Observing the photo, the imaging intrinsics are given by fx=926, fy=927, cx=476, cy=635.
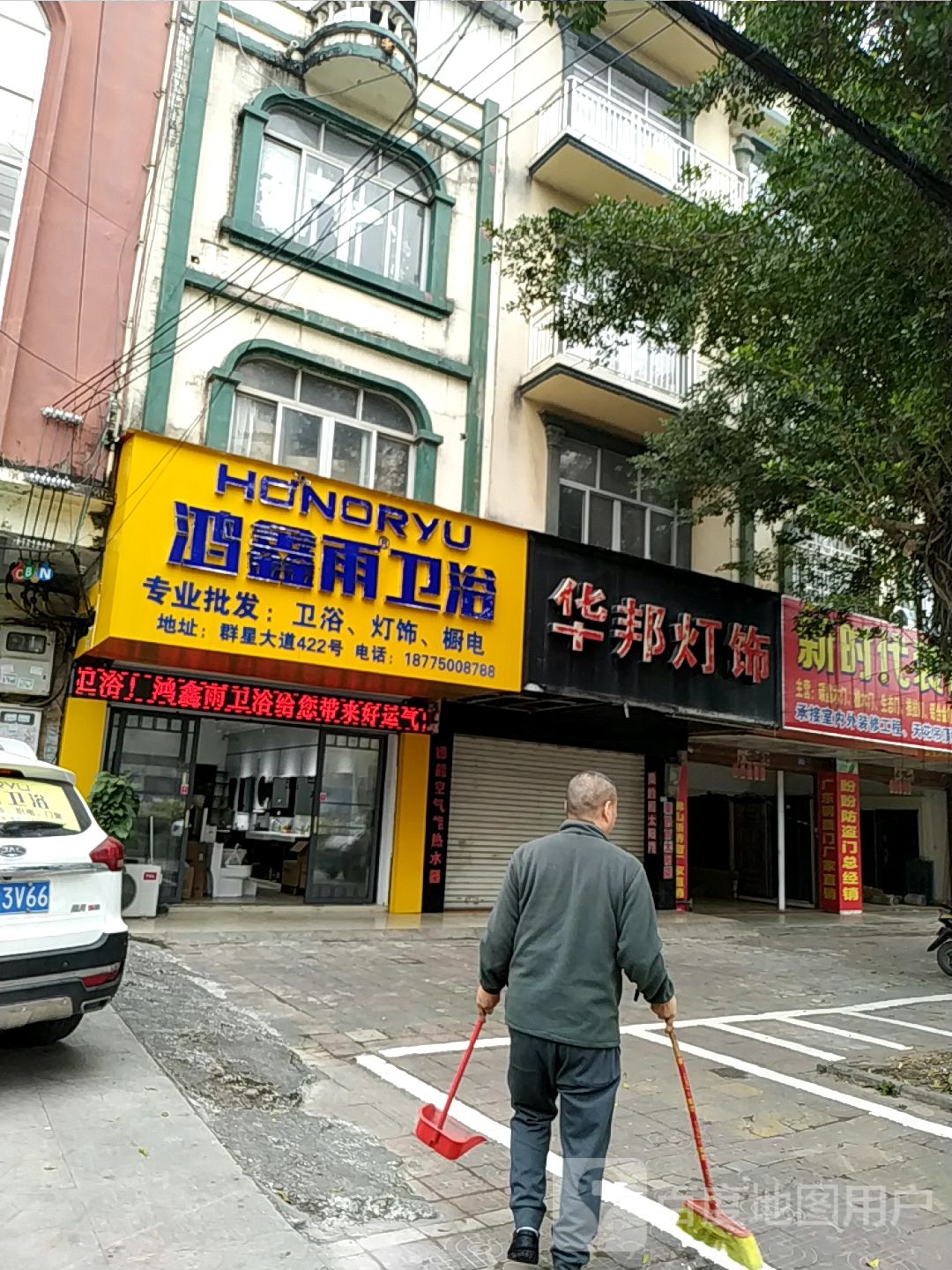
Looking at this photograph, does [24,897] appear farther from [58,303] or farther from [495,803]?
[495,803]

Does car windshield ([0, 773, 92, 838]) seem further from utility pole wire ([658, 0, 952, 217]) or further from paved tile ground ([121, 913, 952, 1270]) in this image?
utility pole wire ([658, 0, 952, 217])

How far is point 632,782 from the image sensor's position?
14.6m

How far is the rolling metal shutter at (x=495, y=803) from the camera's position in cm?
1287

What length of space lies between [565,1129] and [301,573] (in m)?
7.15

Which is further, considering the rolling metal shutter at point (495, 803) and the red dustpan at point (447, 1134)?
the rolling metal shutter at point (495, 803)

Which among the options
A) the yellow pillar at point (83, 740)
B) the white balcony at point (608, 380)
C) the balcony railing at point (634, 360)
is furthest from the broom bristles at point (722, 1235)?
the balcony railing at point (634, 360)

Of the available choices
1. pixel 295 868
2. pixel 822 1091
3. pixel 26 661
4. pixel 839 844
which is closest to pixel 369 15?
pixel 26 661

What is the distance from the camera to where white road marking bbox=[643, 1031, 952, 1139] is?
16.3 ft

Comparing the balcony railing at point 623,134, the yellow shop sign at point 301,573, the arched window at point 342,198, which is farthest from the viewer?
the balcony railing at point 623,134

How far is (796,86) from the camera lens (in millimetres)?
4961

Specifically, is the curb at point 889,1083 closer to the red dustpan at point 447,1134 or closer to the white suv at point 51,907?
the red dustpan at point 447,1134

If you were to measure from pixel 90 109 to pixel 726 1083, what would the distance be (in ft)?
37.4

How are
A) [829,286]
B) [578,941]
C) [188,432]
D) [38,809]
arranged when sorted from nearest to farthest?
[578,941]
[38,809]
[829,286]
[188,432]

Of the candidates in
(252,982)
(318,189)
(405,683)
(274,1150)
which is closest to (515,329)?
(318,189)
